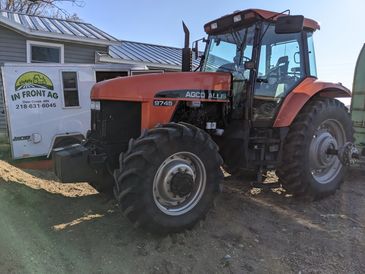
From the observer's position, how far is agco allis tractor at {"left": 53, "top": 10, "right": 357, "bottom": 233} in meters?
4.28

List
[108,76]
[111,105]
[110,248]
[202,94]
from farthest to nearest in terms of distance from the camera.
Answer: [108,76], [202,94], [111,105], [110,248]

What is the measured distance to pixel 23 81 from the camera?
9.21 meters

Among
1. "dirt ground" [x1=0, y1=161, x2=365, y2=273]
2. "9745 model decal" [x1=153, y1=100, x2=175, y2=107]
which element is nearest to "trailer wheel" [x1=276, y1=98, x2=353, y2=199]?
"dirt ground" [x1=0, y1=161, x2=365, y2=273]

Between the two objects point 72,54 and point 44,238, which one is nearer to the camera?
point 44,238

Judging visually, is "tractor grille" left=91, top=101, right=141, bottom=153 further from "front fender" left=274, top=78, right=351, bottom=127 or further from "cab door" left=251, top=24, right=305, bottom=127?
"front fender" left=274, top=78, right=351, bottom=127

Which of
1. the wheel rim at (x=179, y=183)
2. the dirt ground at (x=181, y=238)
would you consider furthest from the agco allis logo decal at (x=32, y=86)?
the wheel rim at (x=179, y=183)

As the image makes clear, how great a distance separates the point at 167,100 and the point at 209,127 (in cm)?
78

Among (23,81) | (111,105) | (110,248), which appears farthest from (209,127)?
(23,81)

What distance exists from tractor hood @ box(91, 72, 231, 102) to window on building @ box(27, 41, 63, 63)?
28.1ft

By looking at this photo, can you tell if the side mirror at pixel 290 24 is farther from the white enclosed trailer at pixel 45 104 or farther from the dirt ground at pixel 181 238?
the white enclosed trailer at pixel 45 104

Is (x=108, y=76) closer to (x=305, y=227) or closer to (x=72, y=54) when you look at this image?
(x=72, y=54)

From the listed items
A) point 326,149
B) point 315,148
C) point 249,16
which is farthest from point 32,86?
point 326,149

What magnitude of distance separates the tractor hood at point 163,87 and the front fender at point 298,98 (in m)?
0.92

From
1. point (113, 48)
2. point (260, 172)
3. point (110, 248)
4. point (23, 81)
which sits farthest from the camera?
point (113, 48)
